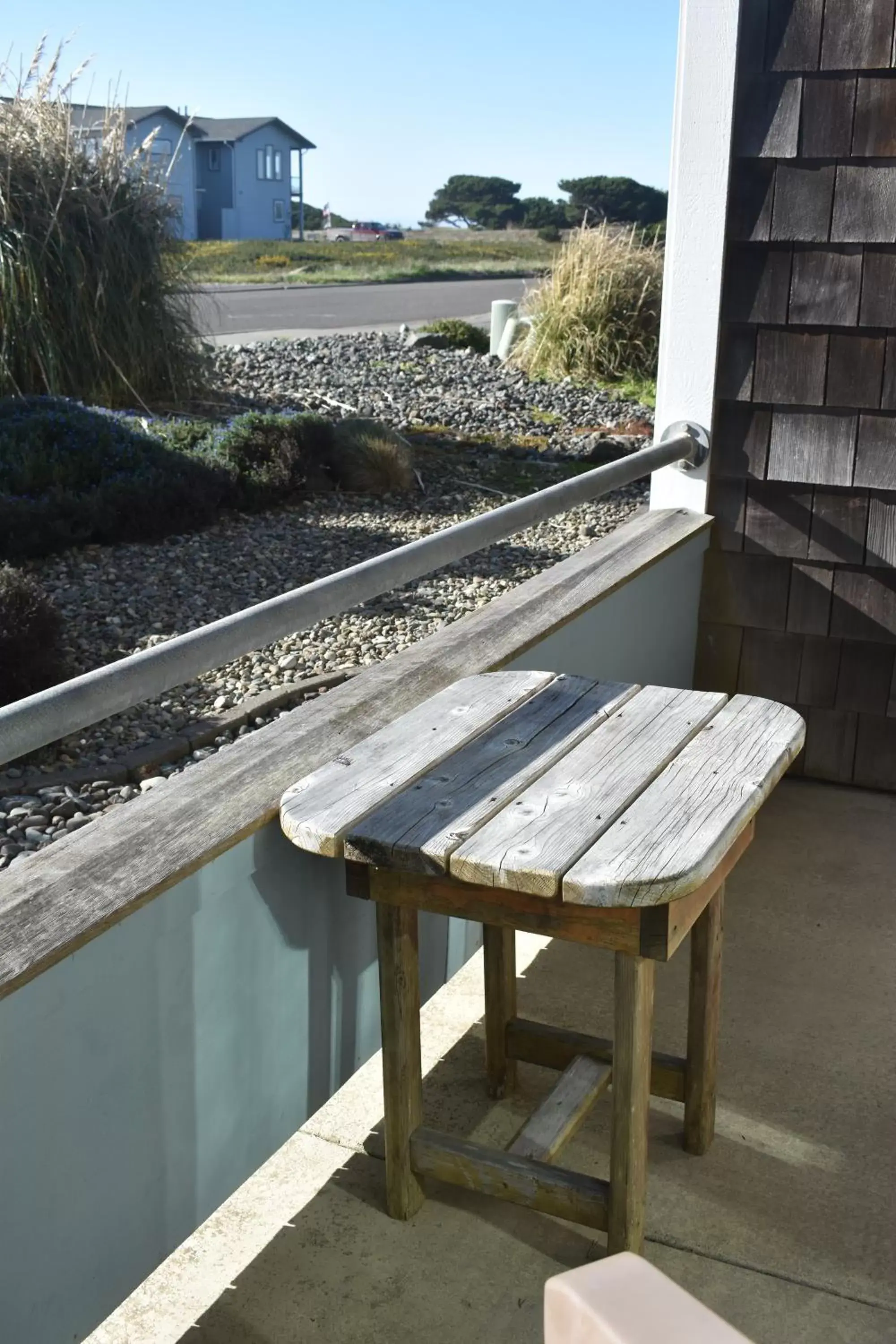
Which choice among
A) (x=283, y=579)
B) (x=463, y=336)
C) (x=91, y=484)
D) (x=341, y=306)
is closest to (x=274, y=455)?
(x=91, y=484)

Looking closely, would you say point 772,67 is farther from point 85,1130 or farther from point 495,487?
point 495,487

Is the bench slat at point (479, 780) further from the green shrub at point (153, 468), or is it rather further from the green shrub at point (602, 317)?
the green shrub at point (602, 317)

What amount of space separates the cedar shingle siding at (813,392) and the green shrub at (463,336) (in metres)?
8.81

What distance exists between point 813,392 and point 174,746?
1.85 metres

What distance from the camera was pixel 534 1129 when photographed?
1755mm

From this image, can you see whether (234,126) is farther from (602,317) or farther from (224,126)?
(602,317)

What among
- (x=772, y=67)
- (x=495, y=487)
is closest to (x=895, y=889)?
(x=772, y=67)

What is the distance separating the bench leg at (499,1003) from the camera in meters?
2.00

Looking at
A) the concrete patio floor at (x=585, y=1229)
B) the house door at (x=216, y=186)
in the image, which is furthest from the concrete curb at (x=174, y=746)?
the house door at (x=216, y=186)

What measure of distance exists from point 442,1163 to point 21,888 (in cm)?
70

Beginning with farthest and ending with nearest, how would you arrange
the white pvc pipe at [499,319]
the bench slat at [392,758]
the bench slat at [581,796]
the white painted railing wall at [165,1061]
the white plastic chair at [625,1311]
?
1. the white pvc pipe at [499,319]
2. the bench slat at [392,758]
3. the bench slat at [581,796]
4. the white painted railing wall at [165,1061]
5. the white plastic chair at [625,1311]

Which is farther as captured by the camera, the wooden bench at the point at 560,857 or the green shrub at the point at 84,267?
the green shrub at the point at 84,267

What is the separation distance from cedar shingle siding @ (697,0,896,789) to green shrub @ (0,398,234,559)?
2.94 metres

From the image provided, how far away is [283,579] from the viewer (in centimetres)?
500
